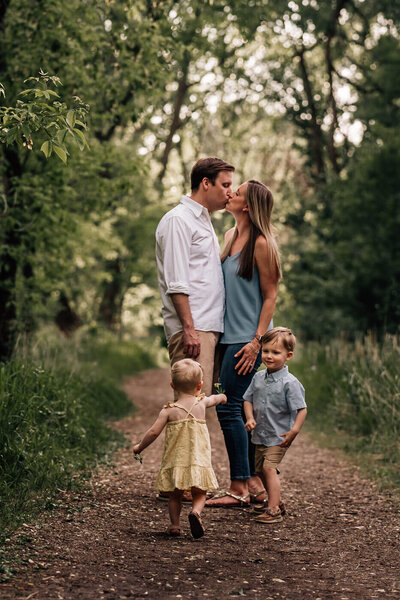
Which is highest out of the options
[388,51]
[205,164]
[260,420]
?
[388,51]

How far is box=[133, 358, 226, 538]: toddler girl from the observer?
4203 mm

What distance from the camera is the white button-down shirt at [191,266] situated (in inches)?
192

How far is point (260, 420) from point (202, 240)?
129 centimetres

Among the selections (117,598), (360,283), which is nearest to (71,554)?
(117,598)

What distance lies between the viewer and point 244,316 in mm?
5137

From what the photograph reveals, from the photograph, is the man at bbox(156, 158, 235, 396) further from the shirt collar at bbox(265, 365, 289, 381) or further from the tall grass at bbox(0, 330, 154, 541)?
the tall grass at bbox(0, 330, 154, 541)

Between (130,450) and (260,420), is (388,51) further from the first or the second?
(260,420)

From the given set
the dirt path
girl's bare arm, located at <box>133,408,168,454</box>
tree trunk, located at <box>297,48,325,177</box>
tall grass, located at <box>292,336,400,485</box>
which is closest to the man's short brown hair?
girl's bare arm, located at <box>133,408,168,454</box>

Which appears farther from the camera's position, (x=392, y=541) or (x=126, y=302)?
(x=126, y=302)

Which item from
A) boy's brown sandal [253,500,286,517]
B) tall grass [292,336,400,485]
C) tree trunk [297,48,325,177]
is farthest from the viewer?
tree trunk [297,48,325,177]

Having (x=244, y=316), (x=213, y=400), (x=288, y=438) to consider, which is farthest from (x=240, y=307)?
(x=288, y=438)

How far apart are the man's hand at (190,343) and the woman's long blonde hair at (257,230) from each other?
Answer: 0.60m

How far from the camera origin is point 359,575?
3.81 metres

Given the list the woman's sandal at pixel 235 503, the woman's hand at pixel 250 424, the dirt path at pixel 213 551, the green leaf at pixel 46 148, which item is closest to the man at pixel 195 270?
the woman's hand at pixel 250 424
